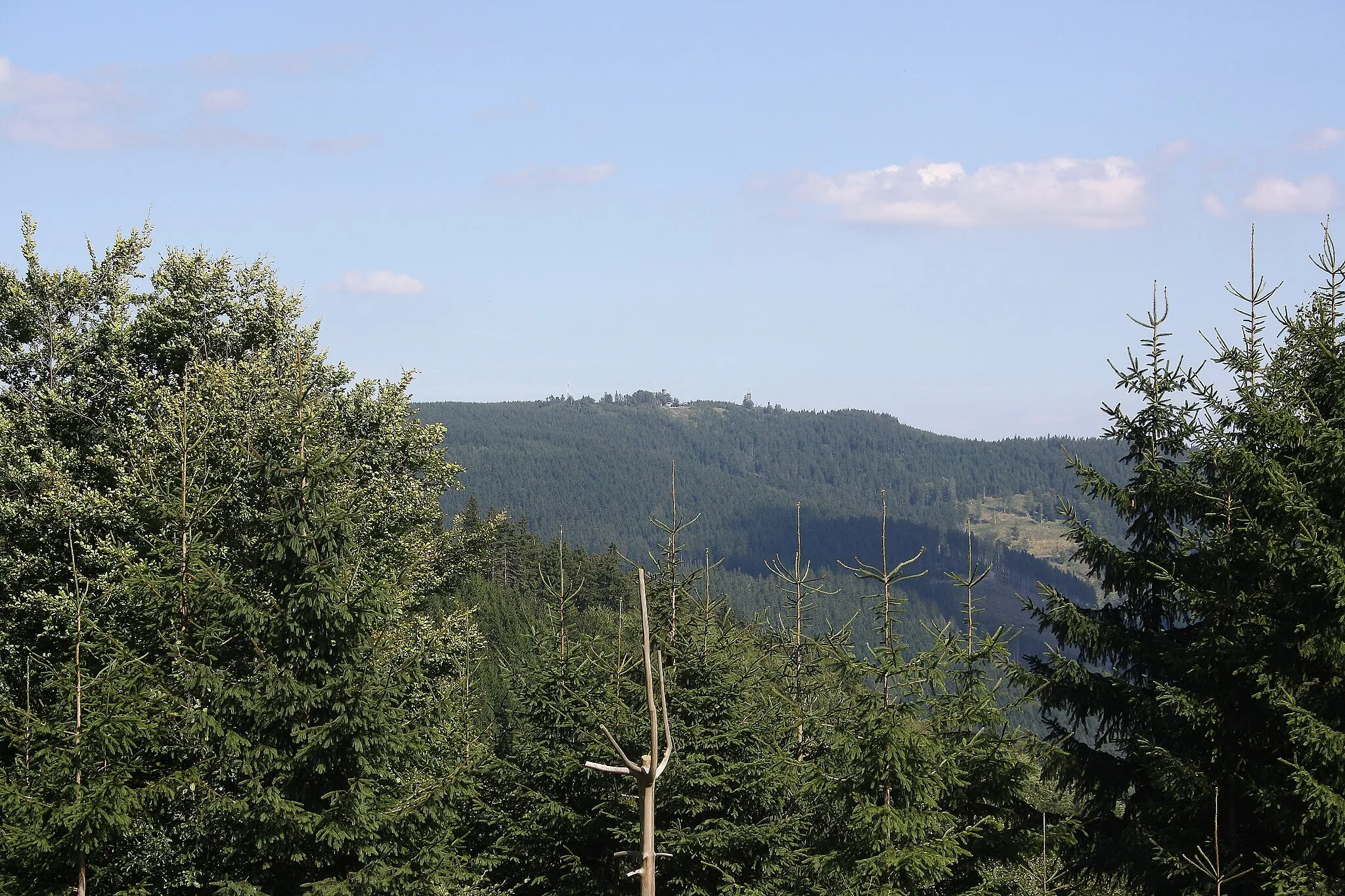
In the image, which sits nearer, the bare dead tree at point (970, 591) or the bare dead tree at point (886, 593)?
the bare dead tree at point (886, 593)

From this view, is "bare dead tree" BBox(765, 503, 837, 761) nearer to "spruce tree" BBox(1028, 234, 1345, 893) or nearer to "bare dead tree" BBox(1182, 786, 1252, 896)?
"spruce tree" BBox(1028, 234, 1345, 893)

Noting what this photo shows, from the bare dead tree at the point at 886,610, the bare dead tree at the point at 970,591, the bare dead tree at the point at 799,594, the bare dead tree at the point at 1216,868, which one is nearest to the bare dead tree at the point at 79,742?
the bare dead tree at the point at 886,610

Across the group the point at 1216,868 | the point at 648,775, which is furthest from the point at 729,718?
the point at 648,775

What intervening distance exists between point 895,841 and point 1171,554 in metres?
6.60

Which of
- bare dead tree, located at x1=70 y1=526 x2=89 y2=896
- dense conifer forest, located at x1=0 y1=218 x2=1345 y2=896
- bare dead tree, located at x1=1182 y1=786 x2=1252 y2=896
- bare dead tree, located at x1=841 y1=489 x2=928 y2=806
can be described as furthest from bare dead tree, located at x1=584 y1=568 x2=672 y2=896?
bare dead tree, located at x1=70 y1=526 x2=89 y2=896

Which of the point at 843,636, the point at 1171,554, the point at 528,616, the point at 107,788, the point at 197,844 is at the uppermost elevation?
the point at 1171,554

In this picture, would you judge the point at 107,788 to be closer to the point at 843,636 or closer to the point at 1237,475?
the point at 843,636

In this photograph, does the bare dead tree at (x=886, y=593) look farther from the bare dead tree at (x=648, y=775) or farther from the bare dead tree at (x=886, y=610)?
the bare dead tree at (x=648, y=775)

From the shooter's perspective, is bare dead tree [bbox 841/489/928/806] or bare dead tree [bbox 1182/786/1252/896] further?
bare dead tree [bbox 841/489/928/806]

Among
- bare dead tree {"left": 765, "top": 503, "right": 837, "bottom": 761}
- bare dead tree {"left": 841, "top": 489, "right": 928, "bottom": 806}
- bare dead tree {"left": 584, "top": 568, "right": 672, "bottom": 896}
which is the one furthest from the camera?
bare dead tree {"left": 765, "top": 503, "right": 837, "bottom": 761}

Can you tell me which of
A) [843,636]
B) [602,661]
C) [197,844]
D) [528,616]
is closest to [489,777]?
[602,661]

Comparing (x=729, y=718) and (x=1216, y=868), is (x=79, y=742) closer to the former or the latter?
(x=729, y=718)

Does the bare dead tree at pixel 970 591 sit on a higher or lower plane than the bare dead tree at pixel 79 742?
higher

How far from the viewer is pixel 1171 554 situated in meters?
16.6
